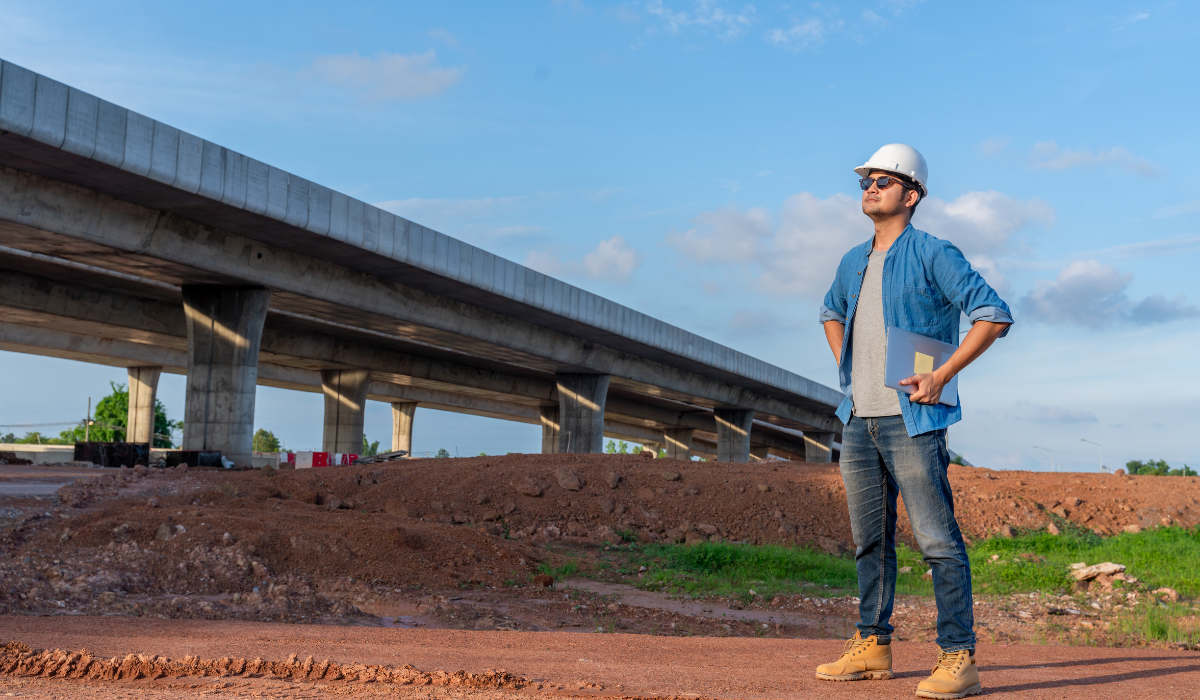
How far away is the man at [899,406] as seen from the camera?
12.3 feet

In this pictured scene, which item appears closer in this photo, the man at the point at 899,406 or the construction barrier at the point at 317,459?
the man at the point at 899,406

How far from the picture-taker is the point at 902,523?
15.4 m

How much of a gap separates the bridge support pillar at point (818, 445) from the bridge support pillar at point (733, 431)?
1608cm

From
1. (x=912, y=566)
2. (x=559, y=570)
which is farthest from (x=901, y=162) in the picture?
(x=912, y=566)

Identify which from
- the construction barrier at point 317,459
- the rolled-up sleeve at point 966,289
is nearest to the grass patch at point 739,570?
the rolled-up sleeve at point 966,289

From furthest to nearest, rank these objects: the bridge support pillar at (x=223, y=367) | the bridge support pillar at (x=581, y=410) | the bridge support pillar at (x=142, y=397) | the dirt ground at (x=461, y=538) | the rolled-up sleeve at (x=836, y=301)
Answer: the bridge support pillar at (x=142, y=397), the bridge support pillar at (x=581, y=410), the bridge support pillar at (x=223, y=367), the dirt ground at (x=461, y=538), the rolled-up sleeve at (x=836, y=301)

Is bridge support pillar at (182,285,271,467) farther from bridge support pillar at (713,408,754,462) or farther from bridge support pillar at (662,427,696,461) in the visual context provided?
bridge support pillar at (662,427,696,461)

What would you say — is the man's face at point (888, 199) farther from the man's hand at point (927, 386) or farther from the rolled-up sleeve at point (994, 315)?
the man's hand at point (927, 386)

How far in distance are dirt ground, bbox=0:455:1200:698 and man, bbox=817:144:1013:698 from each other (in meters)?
0.91

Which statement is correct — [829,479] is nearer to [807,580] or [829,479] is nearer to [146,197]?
[807,580]

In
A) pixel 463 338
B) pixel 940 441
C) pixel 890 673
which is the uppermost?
pixel 463 338

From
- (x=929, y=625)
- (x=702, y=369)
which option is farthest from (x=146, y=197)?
(x=702, y=369)

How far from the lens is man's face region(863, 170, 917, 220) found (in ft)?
13.4

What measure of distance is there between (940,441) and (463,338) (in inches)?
1099
